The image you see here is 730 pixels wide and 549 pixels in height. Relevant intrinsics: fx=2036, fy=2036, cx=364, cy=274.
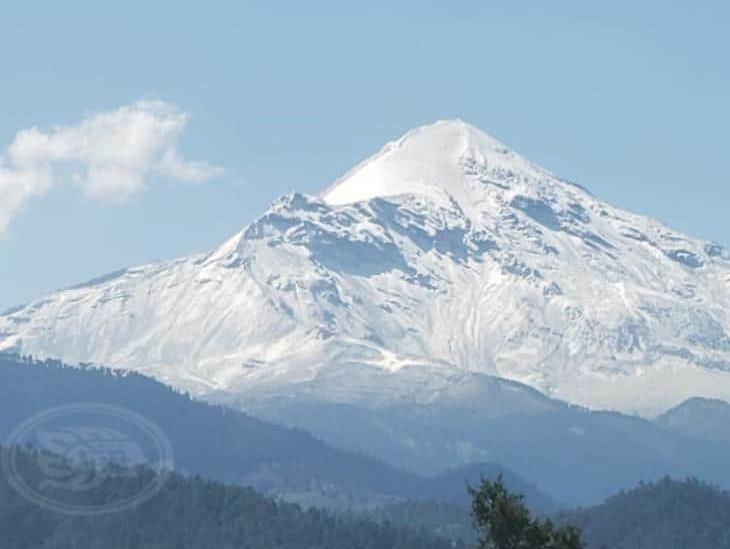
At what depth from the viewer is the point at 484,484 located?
107 m

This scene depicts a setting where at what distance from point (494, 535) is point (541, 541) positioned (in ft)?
8.24

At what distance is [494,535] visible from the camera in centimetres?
10488

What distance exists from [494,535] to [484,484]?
3384 mm

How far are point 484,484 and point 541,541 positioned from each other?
496 centimetres

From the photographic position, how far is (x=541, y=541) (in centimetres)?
10400
